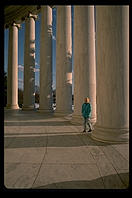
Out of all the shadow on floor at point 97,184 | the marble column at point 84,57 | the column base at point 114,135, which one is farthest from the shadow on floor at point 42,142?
the marble column at point 84,57

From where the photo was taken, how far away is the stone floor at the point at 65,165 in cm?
5719

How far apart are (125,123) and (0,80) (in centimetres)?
9104

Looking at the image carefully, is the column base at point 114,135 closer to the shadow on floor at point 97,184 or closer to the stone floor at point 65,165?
the stone floor at point 65,165

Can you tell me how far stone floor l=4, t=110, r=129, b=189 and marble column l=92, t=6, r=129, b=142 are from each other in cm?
1119

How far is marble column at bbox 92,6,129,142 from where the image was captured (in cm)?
10600

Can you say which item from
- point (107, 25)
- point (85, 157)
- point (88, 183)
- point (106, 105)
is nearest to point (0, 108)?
point (88, 183)

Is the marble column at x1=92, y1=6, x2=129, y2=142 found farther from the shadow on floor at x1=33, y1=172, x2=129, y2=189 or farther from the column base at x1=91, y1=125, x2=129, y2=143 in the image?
the shadow on floor at x1=33, y1=172, x2=129, y2=189

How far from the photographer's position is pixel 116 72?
10675 cm

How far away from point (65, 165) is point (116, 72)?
2614 inches

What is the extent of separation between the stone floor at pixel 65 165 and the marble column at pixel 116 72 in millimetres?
11187

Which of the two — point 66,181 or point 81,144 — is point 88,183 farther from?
point 81,144

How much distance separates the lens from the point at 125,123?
354 feet

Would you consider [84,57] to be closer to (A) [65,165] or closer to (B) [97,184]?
(A) [65,165]

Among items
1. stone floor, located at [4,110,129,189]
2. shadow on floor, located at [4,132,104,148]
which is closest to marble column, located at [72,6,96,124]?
shadow on floor, located at [4,132,104,148]
